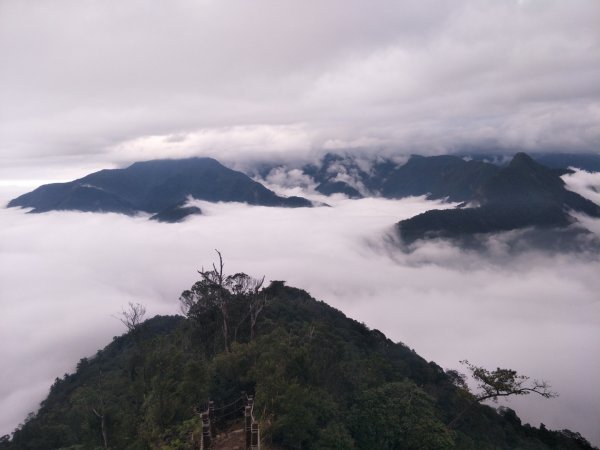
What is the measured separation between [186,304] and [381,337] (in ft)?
105

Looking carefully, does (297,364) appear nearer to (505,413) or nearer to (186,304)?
(186,304)

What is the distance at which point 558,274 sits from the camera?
16700 centimetres

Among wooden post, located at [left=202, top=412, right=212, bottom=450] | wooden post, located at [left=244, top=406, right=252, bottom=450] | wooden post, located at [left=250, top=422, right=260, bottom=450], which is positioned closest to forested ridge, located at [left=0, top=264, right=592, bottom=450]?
wooden post, located at [left=202, top=412, right=212, bottom=450]

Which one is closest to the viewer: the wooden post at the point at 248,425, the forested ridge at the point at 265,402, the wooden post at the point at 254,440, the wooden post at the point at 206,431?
the wooden post at the point at 254,440

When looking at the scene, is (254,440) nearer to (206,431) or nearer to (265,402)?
(206,431)

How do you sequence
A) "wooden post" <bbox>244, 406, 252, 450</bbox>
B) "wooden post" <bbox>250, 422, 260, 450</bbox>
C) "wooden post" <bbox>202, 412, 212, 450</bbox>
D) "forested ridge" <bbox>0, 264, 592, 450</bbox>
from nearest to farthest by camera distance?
"wooden post" <bbox>250, 422, 260, 450</bbox>
"wooden post" <bbox>202, 412, 212, 450</bbox>
"wooden post" <bbox>244, 406, 252, 450</bbox>
"forested ridge" <bbox>0, 264, 592, 450</bbox>

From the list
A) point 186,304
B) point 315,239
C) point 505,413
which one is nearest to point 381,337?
point 505,413

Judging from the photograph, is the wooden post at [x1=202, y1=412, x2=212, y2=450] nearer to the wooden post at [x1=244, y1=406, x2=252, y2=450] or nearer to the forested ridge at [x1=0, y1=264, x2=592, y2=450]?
the forested ridge at [x1=0, y1=264, x2=592, y2=450]

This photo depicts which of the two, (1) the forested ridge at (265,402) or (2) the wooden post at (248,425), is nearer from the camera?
(2) the wooden post at (248,425)

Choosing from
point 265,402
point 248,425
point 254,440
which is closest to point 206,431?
point 248,425

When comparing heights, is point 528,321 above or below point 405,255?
below

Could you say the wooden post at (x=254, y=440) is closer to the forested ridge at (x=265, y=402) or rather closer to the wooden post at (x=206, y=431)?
the wooden post at (x=206, y=431)

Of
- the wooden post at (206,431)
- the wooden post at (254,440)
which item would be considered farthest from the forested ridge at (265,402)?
the wooden post at (254,440)

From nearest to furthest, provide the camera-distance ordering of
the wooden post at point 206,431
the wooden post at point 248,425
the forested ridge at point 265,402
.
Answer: the wooden post at point 206,431
the wooden post at point 248,425
the forested ridge at point 265,402
